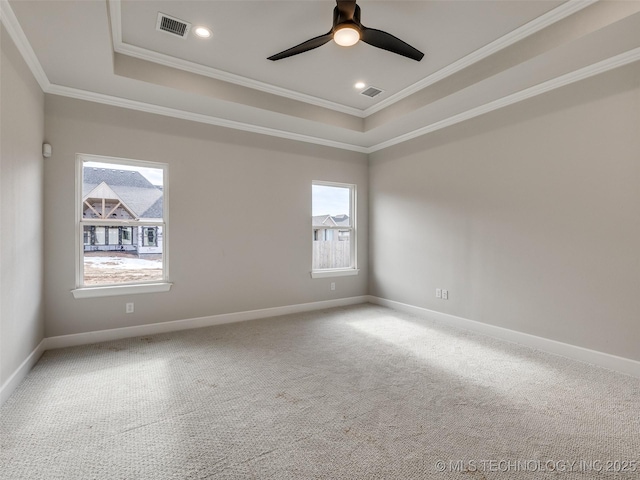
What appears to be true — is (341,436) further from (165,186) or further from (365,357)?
(165,186)

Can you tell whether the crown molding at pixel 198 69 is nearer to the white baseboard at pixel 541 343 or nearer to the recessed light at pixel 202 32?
the recessed light at pixel 202 32

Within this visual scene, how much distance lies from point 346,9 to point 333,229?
11.3ft

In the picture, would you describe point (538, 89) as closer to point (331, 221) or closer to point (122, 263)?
point (331, 221)

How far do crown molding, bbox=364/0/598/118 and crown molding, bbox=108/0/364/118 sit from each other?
0.90 m

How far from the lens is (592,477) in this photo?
1611 mm

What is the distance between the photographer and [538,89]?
3.30 m

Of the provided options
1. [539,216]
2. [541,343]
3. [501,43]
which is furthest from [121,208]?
[541,343]

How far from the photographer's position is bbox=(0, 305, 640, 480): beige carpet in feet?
5.52

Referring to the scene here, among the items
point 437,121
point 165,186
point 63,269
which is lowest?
point 63,269

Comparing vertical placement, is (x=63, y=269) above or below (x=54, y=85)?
below

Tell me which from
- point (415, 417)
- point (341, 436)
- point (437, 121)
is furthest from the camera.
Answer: point (437, 121)

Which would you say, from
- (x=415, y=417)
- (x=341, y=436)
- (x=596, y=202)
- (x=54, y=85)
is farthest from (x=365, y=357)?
(x=54, y=85)

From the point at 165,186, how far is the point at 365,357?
3.08 m

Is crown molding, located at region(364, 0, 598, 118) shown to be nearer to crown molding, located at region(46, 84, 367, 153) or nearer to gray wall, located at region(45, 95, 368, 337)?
crown molding, located at region(46, 84, 367, 153)
